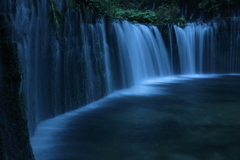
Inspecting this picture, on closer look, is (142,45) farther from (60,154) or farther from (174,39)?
(60,154)

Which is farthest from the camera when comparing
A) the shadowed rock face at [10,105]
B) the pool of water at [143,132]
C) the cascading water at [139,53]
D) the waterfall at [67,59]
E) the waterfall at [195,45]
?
the waterfall at [195,45]

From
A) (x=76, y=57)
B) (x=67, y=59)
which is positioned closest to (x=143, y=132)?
(x=67, y=59)

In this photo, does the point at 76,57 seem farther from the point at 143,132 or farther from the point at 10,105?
the point at 10,105

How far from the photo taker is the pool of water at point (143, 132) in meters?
3.81

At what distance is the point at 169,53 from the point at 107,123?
35.1 ft

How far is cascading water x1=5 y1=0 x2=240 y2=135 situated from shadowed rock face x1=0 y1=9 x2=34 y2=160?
385 millimetres

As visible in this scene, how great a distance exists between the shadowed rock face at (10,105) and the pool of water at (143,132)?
3.04ft

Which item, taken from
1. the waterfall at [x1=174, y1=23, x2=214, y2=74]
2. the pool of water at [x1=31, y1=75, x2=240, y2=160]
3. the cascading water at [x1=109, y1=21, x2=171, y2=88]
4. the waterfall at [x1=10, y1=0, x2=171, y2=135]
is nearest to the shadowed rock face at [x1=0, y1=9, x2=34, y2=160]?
the waterfall at [x1=10, y1=0, x2=171, y2=135]

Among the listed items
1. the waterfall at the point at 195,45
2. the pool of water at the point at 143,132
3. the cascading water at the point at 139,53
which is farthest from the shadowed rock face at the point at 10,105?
the waterfall at the point at 195,45

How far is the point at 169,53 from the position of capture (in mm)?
15422

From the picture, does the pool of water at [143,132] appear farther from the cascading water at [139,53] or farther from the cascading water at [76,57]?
the cascading water at [139,53]

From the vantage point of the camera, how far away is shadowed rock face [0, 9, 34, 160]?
2615 millimetres

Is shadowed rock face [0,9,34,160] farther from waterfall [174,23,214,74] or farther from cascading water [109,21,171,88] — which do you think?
waterfall [174,23,214,74]

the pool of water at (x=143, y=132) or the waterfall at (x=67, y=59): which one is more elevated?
the waterfall at (x=67, y=59)
